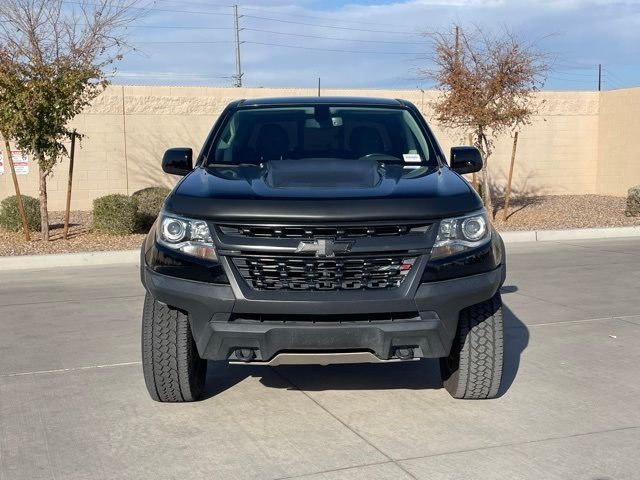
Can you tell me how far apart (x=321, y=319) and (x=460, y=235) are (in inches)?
34.1

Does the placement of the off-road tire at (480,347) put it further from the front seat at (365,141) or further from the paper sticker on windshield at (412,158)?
the front seat at (365,141)

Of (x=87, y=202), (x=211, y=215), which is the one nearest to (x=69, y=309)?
(x=211, y=215)

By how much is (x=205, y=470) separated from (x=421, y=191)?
1.82 meters

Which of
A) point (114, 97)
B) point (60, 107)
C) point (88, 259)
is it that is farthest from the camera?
point (114, 97)

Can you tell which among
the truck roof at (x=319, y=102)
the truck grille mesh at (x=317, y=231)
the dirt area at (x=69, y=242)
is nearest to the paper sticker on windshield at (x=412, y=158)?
the truck roof at (x=319, y=102)

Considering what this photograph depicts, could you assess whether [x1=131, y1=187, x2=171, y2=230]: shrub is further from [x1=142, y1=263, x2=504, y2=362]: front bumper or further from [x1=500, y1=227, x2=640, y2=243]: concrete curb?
[x1=142, y1=263, x2=504, y2=362]: front bumper

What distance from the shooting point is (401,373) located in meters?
6.25

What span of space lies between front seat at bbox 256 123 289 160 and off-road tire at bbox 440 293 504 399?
1.75m

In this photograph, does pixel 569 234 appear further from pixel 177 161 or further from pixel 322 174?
pixel 322 174

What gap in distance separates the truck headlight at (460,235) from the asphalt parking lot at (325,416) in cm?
100

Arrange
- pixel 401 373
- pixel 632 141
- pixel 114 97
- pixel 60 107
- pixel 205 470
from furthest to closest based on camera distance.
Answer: pixel 632 141
pixel 114 97
pixel 60 107
pixel 401 373
pixel 205 470

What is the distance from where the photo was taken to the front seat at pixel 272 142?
20.2ft

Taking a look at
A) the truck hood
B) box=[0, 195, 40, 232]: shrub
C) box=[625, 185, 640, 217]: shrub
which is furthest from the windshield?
box=[625, 185, 640, 217]: shrub

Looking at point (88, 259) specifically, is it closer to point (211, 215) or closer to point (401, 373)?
point (401, 373)
